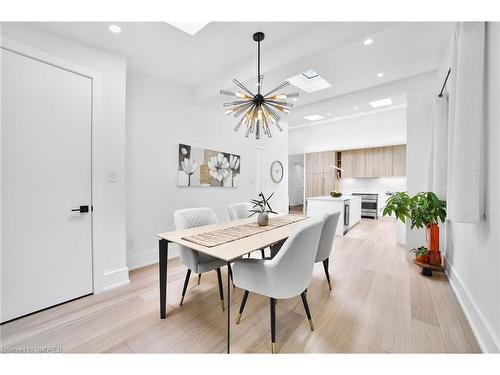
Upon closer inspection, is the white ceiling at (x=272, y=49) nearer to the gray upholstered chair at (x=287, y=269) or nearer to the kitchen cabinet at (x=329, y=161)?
the gray upholstered chair at (x=287, y=269)

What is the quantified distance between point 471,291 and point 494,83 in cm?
156

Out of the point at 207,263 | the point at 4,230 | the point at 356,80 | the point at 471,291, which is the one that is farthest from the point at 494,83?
the point at 4,230

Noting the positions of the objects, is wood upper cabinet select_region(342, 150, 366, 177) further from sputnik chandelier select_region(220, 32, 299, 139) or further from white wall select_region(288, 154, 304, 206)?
sputnik chandelier select_region(220, 32, 299, 139)

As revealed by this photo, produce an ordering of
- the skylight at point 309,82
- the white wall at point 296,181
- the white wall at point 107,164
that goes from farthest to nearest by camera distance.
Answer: the white wall at point 296,181
the skylight at point 309,82
the white wall at point 107,164

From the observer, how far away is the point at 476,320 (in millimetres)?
1442

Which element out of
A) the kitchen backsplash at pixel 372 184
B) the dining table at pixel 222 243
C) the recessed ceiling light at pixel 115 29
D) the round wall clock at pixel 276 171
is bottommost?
the dining table at pixel 222 243

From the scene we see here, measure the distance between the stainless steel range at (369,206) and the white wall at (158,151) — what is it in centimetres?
508

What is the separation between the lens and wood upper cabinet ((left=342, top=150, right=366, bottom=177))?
666 cm

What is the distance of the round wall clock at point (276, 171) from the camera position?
514 centimetres

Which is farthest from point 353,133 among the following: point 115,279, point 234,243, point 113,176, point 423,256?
point 115,279

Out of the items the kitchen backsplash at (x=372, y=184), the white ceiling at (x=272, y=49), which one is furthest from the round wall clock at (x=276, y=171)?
the kitchen backsplash at (x=372, y=184)

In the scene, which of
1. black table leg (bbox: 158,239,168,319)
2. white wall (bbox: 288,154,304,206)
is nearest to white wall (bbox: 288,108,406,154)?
white wall (bbox: 288,154,304,206)

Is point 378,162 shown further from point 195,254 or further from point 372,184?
point 195,254

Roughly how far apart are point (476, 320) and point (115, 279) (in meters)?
3.18
